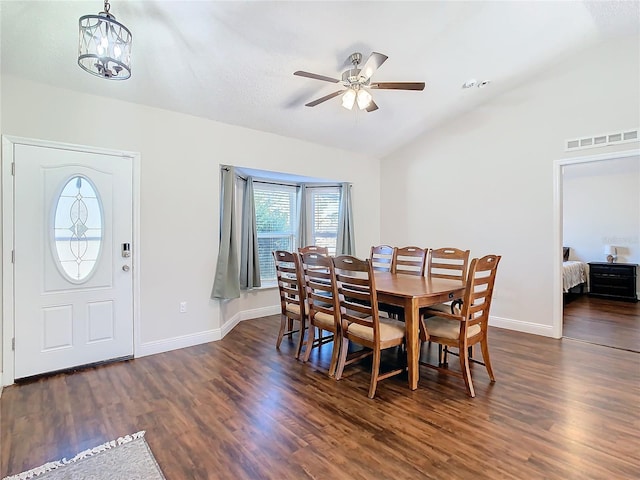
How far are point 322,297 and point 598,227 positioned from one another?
21.5ft

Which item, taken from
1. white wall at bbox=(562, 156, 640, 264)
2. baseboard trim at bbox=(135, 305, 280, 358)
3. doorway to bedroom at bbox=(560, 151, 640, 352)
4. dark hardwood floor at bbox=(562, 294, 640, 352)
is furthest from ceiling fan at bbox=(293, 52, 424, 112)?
white wall at bbox=(562, 156, 640, 264)

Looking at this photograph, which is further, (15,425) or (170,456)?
(15,425)

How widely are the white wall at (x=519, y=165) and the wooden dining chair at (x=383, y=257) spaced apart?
126cm

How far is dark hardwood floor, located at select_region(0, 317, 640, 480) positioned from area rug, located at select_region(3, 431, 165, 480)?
64 mm

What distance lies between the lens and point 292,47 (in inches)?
117

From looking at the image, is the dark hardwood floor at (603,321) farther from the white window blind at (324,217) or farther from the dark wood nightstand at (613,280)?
the white window blind at (324,217)

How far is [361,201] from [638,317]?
4.27 metres

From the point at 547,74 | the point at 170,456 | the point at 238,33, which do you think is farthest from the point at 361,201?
the point at 170,456

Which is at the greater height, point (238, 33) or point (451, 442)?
point (238, 33)

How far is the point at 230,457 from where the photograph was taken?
1.83 metres

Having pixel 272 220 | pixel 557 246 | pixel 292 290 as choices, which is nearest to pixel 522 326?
pixel 557 246

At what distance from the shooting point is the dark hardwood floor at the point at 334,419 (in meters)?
1.76

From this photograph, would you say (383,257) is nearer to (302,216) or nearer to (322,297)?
(322,297)

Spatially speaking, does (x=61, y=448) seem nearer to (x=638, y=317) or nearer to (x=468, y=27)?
(x=468, y=27)
